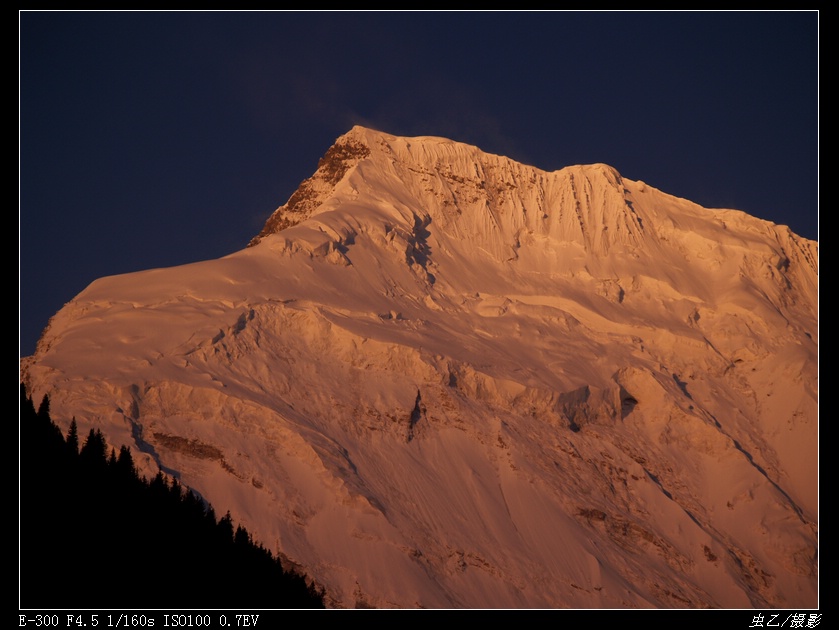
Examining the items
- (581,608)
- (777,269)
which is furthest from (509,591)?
(777,269)

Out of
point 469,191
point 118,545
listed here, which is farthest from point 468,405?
point 118,545

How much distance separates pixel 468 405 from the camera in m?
102

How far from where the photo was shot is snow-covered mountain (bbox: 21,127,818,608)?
89938mm

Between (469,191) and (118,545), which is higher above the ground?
(469,191)

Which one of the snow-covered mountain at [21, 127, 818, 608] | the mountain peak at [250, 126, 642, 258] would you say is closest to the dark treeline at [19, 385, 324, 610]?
the snow-covered mountain at [21, 127, 818, 608]

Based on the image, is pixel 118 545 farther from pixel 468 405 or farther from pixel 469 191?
pixel 469 191

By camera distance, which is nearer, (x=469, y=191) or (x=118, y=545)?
(x=118, y=545)

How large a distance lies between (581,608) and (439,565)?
8.18 m

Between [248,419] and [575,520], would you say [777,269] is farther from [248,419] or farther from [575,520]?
[248,419]

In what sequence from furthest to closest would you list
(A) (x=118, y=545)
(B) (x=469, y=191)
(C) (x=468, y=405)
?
(B) (x=469, y=191) < (C) (x=468, y=405) < (A) (x=118, y=545)

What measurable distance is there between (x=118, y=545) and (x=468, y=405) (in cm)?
4177

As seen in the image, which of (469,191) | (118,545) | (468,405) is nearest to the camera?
(118,545)

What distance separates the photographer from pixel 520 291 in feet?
409

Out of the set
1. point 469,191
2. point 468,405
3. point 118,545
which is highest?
point 469,191
